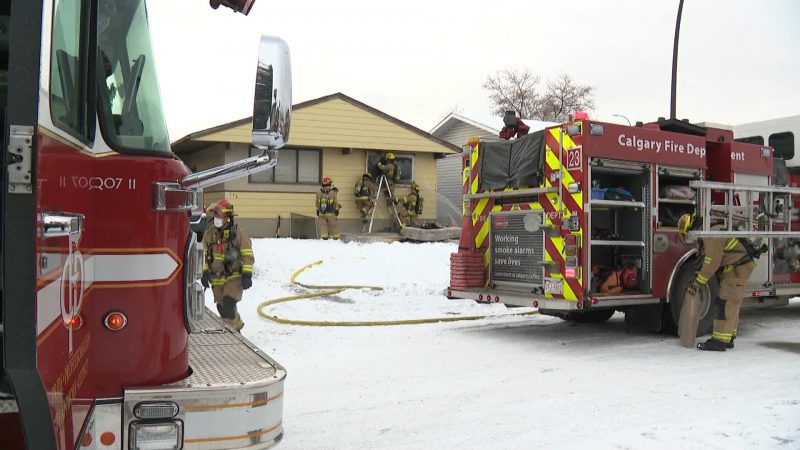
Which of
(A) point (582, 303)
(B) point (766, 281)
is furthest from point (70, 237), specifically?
(B) point (766, 281)

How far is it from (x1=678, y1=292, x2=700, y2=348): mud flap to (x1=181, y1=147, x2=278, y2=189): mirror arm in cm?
641

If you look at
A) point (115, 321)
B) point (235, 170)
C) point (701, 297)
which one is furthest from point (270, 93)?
point (701, 297)

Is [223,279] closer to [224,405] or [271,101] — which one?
[224,405]

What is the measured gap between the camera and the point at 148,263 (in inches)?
96.6

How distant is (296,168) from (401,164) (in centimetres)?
329

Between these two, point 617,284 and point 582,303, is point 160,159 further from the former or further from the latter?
point 617,284

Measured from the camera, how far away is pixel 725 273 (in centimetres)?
770

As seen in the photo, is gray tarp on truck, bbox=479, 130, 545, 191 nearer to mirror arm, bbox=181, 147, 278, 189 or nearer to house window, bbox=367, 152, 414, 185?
mirror arm, bbox=181, 147, 278, 189

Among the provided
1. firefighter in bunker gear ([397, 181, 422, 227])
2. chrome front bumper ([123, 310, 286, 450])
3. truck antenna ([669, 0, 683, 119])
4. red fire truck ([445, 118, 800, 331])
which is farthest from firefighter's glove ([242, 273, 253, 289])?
truck antenna ([669, 0, 683, 119])

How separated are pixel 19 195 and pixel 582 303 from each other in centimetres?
633

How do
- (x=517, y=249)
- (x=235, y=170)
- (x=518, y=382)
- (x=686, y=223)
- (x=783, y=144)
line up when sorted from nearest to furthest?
1. (x=235, y=170)
2. (x=518, y=382)
3. (x=686, y=223)
4. (x=517, y=249)
5. (x=783, y=144)

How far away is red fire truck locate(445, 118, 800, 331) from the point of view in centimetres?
741

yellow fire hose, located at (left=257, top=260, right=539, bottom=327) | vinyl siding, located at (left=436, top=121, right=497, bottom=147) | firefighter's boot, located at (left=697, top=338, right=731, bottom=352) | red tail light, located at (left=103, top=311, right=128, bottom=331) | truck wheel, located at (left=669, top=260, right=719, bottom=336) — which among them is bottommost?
firefighter's boot, located at (left=697, top=338, right=731, bottom=352)

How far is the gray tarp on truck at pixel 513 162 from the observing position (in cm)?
783
